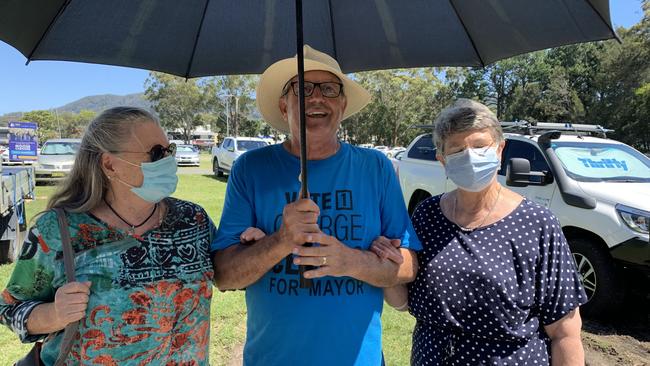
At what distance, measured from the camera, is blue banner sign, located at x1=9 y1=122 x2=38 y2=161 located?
50.6ft

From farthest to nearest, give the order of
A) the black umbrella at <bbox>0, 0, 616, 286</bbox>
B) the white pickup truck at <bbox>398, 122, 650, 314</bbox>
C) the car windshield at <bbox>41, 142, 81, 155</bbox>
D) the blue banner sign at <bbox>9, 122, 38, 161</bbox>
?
the car windshield at <bbox>41, 142, 81, 155</bbox>, the blue banner sign at <bbox>9, 122, 38, 161</bbox>, the white pickup truck at <bbox>398, 122, 650, 314</bbox>, the black umbrella at <bbox>0, 0, 616, 286</bbox>

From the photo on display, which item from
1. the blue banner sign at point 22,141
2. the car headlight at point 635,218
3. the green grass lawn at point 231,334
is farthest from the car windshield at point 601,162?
the blue banner sign at point 22,141

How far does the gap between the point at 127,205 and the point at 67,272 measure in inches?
13.0

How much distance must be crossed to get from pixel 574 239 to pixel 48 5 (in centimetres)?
490

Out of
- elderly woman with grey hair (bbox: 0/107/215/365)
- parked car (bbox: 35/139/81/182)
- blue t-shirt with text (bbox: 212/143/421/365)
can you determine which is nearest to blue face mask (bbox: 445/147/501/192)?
blue t-shirt with text (bbox: 212/143/421/365)

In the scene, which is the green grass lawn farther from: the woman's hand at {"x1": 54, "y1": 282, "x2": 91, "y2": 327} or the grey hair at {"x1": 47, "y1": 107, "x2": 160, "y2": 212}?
the woman's hand at {"x1": 54, "y1": 282, "x2": 91, "y2": 327}

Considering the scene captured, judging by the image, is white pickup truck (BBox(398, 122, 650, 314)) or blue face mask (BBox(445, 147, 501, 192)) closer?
blue face mask (BBox(445, 147, 501, 192))

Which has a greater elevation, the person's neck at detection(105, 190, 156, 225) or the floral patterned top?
the person's neck at detection(105, 190, 156, 225)

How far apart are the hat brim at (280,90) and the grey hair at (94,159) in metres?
0.58

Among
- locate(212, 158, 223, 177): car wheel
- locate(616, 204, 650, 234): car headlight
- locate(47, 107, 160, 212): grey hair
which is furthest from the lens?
locate(212, 158, 223, 177): car wheel

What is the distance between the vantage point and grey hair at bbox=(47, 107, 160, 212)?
1.65 m

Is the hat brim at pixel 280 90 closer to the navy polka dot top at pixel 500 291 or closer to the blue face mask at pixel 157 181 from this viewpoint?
the blue face mask at pixel 157 181

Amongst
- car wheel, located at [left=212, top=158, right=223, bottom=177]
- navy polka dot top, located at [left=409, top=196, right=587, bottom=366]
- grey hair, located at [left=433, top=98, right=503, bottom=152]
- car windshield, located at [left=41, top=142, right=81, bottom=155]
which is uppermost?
grey hair, located at [left=433, top=98, right=503, bottom=152]

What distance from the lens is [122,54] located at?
1.96m
